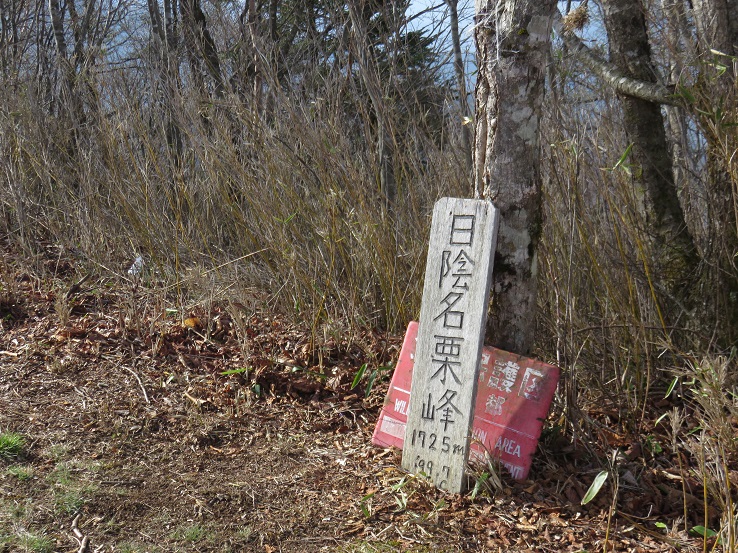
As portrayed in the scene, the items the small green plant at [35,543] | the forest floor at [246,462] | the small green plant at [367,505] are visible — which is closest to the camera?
the small green plant at [35,543]

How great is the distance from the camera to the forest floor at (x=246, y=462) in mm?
2473

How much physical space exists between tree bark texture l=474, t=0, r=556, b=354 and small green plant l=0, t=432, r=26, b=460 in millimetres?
2080

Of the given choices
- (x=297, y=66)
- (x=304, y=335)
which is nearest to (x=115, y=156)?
(x=297, y=66)

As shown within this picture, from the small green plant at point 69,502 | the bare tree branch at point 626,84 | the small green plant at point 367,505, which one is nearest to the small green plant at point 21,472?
the small green plant at point 69,502

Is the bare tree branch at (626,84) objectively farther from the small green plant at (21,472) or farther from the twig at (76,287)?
the twig at (76,287)

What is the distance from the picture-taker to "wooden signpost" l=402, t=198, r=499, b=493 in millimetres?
2689

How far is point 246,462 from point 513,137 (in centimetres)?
174

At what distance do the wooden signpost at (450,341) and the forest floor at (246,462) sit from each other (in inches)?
5.8

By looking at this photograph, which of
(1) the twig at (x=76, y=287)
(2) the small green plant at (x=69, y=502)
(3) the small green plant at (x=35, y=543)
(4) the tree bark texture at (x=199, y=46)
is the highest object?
(4) the tree bark texture at (x=199, y=46)

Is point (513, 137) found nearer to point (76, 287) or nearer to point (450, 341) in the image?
point (450, 341)

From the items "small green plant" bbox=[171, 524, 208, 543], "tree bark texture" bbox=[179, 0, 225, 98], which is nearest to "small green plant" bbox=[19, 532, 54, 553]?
"small green plant" bbox=[171, 524, 208, 543]

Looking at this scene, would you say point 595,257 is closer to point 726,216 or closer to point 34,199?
point 726,216

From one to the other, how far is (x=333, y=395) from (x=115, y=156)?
3170 mm

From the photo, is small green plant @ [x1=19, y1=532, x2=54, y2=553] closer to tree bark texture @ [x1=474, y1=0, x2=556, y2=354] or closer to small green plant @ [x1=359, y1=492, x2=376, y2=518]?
small green plant @ [x1=359, y1=492, x2=376, y2=518]
